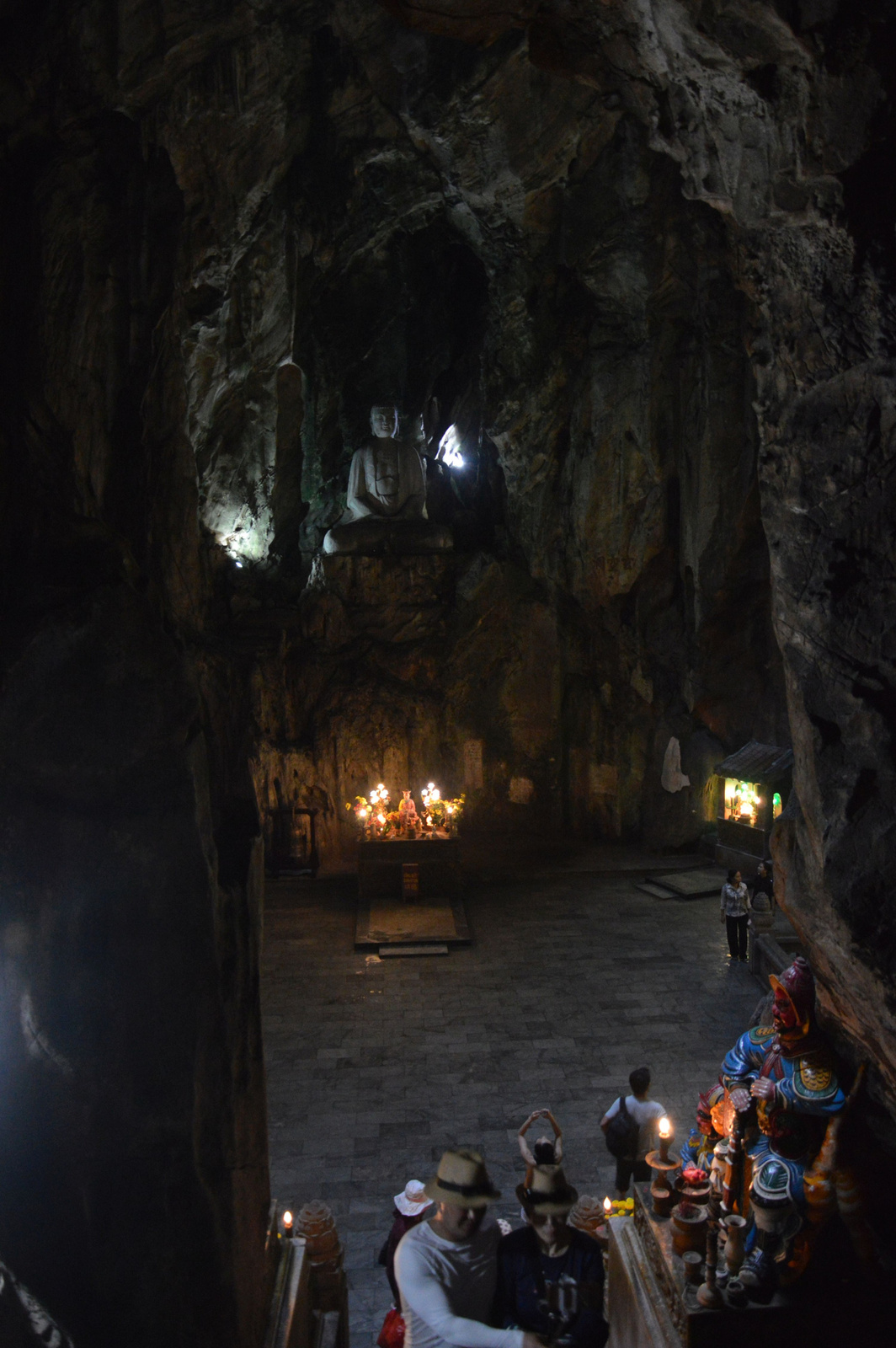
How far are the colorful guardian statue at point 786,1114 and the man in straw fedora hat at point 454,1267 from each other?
2.65 meters

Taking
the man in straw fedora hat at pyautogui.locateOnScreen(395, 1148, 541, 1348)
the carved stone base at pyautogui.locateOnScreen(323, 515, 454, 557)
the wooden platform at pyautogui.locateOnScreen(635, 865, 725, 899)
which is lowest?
the wooden platform at pyautogui.locateOnScreen(635, 865, 725, 899)

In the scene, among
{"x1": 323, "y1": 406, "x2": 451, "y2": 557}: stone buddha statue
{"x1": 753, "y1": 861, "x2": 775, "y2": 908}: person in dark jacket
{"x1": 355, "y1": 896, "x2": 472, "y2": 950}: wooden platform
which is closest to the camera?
{"x1": 753, "y1": 861, "x2": 775, "y2": 908}: person in dark jacket

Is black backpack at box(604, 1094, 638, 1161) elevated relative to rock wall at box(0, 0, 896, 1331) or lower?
lower

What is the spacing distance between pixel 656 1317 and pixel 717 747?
1324 cm

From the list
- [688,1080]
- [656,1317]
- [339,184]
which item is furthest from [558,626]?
[656,1317]

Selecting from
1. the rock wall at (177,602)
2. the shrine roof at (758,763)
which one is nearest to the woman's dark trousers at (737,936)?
the shrine roof at (758,763)

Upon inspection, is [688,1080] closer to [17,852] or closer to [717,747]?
[17,852]

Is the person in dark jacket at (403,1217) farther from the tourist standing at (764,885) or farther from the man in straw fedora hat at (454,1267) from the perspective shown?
the tourist standing at (764,885)

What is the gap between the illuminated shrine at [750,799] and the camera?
15.2 m

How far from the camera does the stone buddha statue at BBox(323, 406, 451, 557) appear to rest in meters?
18.4

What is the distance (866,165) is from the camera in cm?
442

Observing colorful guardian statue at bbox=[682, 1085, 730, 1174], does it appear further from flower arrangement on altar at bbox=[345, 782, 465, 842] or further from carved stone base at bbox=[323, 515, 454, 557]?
carved stone base at bbox=[323, 515, 454, 557]

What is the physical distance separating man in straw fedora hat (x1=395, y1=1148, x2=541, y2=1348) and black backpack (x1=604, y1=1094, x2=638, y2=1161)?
4.39m

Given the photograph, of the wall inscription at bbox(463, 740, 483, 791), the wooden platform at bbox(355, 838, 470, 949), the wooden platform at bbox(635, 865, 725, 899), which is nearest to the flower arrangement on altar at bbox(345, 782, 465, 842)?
the wooden platform at bbox(355, 838, 470, 949)
